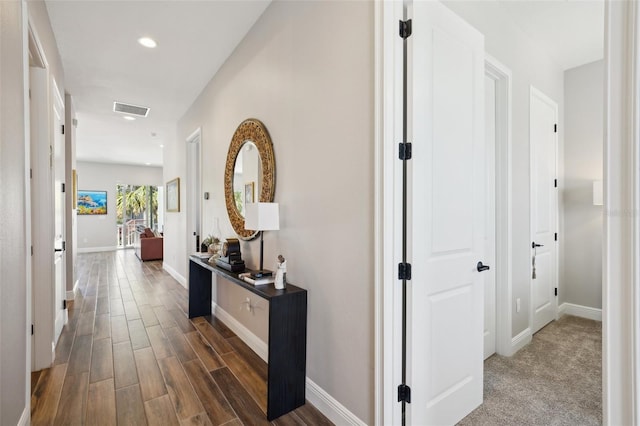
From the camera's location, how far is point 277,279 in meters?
2.06

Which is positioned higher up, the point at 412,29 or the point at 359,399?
the point at 412,29

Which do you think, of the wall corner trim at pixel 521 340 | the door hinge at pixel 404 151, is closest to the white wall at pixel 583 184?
the wall corner trim at pixel 521 340

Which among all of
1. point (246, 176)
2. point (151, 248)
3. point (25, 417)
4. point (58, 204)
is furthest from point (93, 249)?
point (25, 417)

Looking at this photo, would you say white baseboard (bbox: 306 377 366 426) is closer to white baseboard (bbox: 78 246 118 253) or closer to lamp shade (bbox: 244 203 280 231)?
lamp shade (bbox: 244 203 280 231)

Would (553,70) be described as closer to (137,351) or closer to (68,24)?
(68,24)

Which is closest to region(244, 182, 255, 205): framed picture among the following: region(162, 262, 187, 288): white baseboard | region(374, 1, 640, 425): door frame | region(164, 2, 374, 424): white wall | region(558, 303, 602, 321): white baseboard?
region(164, 2, 374, 424): white wall

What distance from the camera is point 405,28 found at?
1.55 meters

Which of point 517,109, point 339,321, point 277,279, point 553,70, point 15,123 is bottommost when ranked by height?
point 339,321

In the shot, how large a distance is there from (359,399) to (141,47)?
142 inches

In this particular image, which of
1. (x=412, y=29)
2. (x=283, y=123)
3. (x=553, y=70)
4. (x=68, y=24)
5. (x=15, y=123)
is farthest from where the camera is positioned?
(x=553, y=70)

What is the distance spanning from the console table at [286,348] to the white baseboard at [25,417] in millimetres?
1311

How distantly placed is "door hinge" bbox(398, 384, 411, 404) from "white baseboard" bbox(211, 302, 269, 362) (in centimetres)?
108

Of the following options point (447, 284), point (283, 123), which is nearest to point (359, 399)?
point (447, 284)

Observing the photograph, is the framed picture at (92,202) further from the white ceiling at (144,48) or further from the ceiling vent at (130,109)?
the ceiling vent at (130,109)
